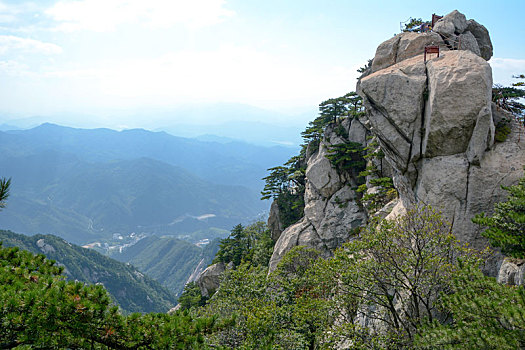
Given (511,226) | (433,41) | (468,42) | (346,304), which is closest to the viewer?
(511,226)

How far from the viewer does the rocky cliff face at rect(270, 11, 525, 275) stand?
702 inches

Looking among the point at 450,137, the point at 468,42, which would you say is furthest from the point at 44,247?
the point at 468,42

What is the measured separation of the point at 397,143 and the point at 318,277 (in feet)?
33.8

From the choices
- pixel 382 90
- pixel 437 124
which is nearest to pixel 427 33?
pixel 382 90

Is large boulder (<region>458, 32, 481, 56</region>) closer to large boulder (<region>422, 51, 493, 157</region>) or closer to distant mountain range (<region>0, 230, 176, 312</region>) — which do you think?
large boulder (<region>422, 51, 493, 157</region>)

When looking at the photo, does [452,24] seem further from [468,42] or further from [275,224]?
[275,224]

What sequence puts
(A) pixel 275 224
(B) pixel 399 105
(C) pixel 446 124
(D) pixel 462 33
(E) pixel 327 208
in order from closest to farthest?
(C) pixel 446 124 → (B) pixel 399 105 → (D) pixel 462 33 → (E) pixel 327 208 → (A) pixel 275 224

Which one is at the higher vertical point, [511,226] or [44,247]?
[511,226]

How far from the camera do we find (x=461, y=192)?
59.8 feet

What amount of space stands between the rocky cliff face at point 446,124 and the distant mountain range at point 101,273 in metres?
133

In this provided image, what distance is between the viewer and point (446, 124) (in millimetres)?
18688

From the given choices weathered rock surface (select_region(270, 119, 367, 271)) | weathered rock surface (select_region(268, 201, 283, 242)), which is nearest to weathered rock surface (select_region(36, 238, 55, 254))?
weathered rock surface (select_region(268, 201, 283, 242))

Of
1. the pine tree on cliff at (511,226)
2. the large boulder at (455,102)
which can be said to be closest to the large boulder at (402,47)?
the large boulder at (455,102)

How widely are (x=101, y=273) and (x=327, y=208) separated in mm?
135871
